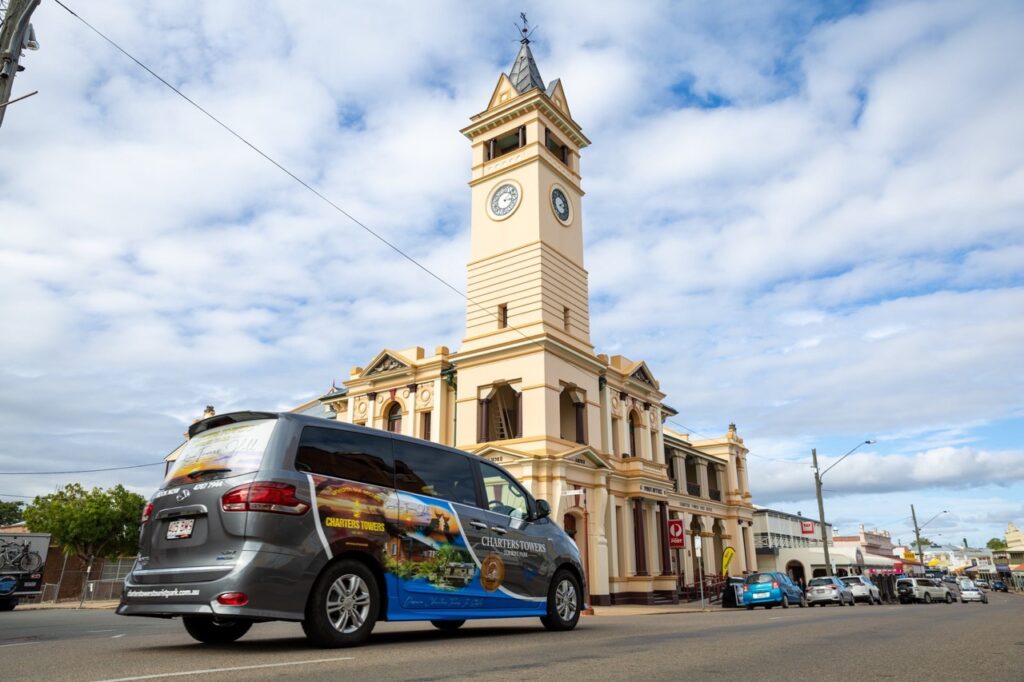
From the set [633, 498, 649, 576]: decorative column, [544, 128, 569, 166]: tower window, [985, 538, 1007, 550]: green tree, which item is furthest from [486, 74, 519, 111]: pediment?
[985, 538, 1007, 550]: green tree

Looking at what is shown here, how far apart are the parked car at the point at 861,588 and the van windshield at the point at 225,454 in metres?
29.5

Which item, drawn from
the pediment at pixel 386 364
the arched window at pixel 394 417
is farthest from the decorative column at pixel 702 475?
the pediment at pixel 386 364

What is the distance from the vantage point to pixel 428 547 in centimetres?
784

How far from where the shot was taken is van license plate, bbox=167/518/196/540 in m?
6.76

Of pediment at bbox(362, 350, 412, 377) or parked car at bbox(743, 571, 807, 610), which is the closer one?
parked car at bbox(743, 571, 807, 610)

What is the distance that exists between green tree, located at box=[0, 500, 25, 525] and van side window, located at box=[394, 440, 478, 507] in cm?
7993

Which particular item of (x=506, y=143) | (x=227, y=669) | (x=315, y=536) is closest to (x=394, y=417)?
(x=506, y=143)

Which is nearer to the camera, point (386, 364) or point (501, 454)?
point (501, 454)

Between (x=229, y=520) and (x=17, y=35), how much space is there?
28.0 feet

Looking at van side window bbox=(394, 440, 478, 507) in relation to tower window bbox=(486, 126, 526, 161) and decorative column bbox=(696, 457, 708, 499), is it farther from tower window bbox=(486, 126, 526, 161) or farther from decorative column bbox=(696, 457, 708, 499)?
decorative column bbox=(696, 457, 708, 499)

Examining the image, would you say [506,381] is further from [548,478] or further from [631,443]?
[631,443]

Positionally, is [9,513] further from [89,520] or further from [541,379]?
[541,379]

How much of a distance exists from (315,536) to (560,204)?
92.2 feet

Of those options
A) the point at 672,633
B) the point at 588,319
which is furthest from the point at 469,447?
the point at 672,633
